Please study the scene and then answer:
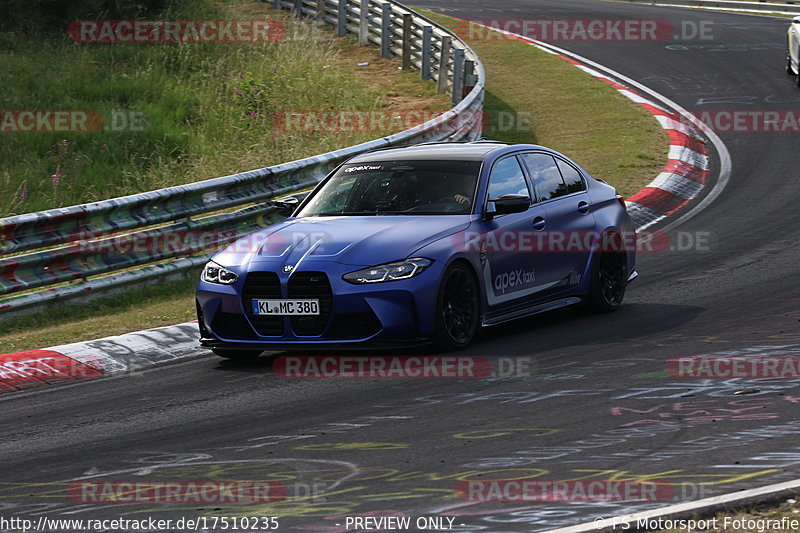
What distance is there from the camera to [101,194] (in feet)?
54.5

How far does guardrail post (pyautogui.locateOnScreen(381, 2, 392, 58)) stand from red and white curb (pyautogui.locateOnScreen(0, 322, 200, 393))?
1664cm

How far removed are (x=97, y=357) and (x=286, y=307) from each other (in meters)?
1.70

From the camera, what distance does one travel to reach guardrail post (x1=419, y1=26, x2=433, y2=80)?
926 inches

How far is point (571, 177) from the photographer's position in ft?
35.1

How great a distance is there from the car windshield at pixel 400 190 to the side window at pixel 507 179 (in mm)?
173

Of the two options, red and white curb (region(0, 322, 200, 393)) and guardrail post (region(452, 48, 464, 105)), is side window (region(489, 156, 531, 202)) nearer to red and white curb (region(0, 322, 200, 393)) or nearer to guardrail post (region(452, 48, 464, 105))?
red and white curb (region(0, 322, 200, 393))

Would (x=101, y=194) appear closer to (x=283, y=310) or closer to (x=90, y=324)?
(x=90, y=324)

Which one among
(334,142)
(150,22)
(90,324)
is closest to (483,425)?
(90,324)

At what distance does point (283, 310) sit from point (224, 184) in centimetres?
410

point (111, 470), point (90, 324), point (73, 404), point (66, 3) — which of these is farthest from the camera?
point (66, 3)

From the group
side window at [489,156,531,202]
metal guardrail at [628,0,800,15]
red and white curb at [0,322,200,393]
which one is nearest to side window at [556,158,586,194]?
side window at [489,156,531,202]

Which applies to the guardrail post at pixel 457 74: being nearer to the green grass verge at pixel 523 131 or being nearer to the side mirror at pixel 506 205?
the green grass verge at pixel 523 131

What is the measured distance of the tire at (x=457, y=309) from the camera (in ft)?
28.3

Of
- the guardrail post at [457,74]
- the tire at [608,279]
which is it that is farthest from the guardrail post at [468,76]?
the tire at [608,279]
